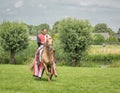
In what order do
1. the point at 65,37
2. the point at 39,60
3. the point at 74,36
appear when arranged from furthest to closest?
the point at 65,37 → the point at 74,36 → the point at 39,60

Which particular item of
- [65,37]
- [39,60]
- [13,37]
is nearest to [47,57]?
[39,60]

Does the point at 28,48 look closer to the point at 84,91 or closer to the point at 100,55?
the point at 100,55

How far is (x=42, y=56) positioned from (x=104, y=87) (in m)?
3.36

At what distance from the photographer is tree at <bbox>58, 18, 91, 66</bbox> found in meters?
37.2

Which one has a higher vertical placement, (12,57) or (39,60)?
(39,60)

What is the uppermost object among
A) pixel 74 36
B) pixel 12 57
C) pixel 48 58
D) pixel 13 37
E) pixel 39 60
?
pixel 74 36

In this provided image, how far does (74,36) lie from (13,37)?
701 centimetres

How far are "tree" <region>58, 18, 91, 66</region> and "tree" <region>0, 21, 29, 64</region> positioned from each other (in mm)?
4455

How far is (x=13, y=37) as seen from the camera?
39.5 m

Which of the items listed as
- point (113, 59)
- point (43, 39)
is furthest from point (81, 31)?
point (43, 39)

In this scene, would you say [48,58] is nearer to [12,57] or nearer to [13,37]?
[13,37]

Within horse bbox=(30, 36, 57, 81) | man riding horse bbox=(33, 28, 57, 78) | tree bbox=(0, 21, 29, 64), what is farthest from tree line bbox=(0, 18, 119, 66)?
horse bbox=(30, 36, 57, 81)

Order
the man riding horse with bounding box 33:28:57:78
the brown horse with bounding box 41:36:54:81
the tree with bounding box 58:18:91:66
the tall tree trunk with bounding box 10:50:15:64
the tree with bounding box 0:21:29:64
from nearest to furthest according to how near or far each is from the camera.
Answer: the brown horse with bounding box 41:36:54:81, the man riding horse with bounding box 33:28:57:78, the tree with bounding box 58:18:91:66, the tree with bounding box 0:21:29:64, the tall tree trunk with bounding box 10:50:15:64

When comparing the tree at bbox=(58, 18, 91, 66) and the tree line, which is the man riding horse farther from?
the tree at bbox=(58, 18, 91, 66)
